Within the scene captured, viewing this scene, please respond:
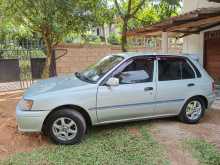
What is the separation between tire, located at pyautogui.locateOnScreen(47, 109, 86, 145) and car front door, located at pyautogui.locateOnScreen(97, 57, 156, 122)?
45 centimetres

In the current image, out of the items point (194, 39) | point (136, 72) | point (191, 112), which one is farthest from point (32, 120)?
point (194, 39)

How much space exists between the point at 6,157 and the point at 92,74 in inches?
88.5

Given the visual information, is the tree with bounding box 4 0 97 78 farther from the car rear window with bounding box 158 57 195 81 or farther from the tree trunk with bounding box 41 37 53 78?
the car rear window with bounding box 158 57 195 81

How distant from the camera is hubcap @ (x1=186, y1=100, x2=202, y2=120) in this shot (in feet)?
20.6

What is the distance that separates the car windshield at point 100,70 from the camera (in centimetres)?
566

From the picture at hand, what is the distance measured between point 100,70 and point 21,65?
614cm

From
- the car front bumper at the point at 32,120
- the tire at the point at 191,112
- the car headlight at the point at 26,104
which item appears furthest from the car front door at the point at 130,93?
the car headlight at the point at 26,104

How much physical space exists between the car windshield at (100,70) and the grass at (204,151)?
199 cm

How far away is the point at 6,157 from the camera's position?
187 inches

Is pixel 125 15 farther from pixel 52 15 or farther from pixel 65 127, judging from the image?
pixel 65 127

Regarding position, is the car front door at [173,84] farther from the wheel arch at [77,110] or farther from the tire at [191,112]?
the wheel arch at [77,110]

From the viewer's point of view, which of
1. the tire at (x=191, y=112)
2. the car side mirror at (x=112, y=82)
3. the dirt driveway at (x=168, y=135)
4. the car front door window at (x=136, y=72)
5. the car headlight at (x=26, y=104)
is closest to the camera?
the dirt driveway at (x=168, y=135)

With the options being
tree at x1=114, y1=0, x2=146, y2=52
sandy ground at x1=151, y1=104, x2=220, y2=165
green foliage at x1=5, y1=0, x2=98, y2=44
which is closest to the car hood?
sandy ground at x1=151, y1=104, x2=220, y2=165

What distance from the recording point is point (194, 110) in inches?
249
